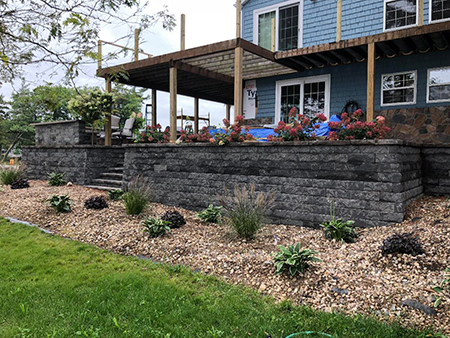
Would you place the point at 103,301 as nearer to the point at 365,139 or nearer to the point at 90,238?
the point at 90,238

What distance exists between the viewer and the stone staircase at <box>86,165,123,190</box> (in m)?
9.19

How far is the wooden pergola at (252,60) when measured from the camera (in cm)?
697

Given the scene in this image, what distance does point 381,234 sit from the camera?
4527mm

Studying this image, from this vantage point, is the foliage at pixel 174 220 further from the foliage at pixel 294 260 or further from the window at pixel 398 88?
the window at pixel 398 88

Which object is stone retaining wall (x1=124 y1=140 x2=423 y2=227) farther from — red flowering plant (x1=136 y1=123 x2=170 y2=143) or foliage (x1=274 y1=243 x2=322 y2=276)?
foliage (x1=274 y1=243 x2=322 y2=276)

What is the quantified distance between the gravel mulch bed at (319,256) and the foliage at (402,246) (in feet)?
0.25

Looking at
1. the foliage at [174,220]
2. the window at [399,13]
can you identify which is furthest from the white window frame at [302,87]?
the foliage at [174,220]

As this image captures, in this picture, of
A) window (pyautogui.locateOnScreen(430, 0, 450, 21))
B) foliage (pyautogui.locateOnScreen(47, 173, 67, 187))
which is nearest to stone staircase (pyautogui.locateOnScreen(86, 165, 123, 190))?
foliage (pyautogui.locateOnScreen(47, 173, 67, 187))

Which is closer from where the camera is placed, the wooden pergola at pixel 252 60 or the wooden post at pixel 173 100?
the wooden pergola at pixel 252 60

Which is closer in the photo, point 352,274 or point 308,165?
point 352,274

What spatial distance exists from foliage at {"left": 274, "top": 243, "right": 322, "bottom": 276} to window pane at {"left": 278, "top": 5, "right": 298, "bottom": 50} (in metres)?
8.16

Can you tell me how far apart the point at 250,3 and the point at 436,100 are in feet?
20.4

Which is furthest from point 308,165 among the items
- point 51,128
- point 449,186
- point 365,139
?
point 51,128

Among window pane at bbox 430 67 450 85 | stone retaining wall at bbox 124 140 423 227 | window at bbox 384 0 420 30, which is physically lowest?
stone retaining wall at bbox 124 140 423 227
